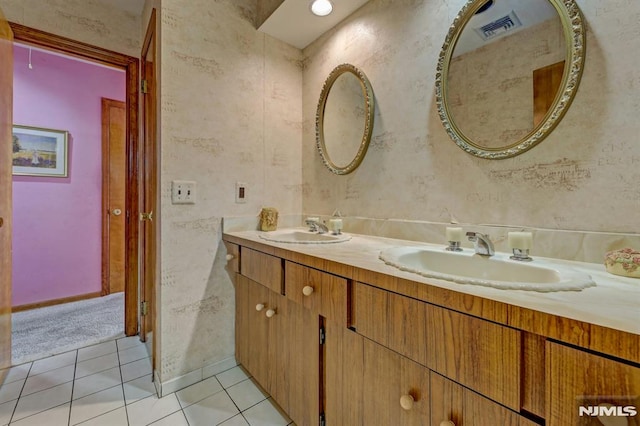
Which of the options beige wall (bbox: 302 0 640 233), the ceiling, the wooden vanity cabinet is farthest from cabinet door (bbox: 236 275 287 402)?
the ceiling

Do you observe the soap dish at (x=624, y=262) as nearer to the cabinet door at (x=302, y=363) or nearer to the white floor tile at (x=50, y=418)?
the cabinet door at (x=302, y=363)

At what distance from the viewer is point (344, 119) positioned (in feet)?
5.58

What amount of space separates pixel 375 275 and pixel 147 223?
1.60 meters

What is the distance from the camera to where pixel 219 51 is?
1611 mm

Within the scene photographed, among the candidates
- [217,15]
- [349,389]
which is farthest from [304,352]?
[217,15]

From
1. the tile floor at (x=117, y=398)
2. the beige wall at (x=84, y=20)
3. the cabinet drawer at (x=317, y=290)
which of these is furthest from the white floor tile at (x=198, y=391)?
the beige wall at (x=84, y=20)

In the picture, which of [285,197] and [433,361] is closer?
[433,361]

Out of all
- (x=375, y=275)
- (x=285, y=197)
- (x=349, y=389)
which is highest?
(x=285, y=197)

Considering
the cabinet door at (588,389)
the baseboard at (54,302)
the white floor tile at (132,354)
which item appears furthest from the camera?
the baseboard at (54,302)

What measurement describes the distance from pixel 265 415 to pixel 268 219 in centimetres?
100

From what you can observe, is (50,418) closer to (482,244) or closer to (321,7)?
(482,244)

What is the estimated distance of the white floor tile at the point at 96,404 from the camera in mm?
1299

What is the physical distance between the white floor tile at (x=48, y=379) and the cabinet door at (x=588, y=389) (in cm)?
222

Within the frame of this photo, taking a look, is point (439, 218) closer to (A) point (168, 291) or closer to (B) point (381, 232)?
(B) point (381, 232)
